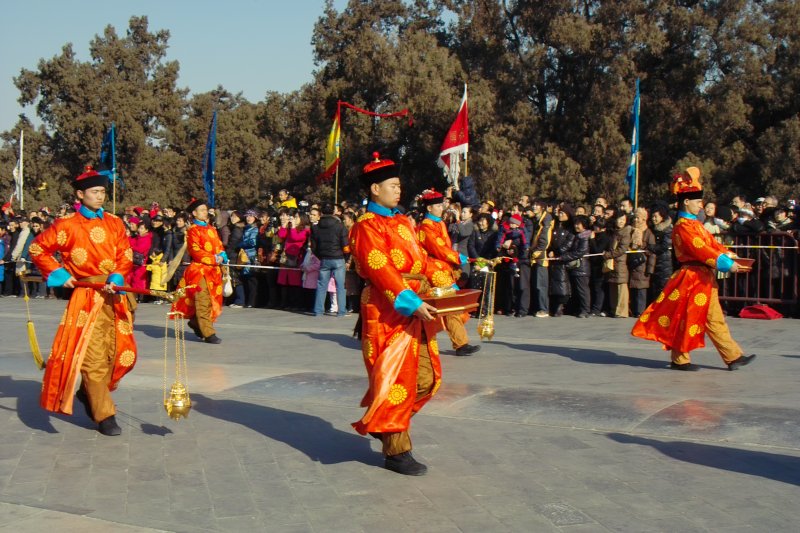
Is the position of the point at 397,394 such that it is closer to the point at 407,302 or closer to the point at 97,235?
the point at 407,302

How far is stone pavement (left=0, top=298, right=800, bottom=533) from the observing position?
506 cm

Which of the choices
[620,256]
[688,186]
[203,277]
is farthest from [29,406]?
[620,256]

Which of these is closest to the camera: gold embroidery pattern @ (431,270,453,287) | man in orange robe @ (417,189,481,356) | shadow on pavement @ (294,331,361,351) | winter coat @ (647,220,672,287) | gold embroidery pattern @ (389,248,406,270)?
gold embroidery pattern @ (389,248,406,270)

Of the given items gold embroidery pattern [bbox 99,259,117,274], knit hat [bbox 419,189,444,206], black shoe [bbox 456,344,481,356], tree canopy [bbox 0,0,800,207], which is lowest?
black shoe [bbox 456,344,481,356]

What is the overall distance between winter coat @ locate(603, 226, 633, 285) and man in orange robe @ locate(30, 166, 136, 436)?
869 centimetres

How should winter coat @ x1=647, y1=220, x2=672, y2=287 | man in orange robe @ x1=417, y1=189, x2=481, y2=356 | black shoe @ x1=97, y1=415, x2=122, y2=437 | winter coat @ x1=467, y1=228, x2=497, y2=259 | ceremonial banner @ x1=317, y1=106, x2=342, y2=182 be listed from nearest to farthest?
black shoe @ x1=97, y1=415, x2=122, y2=437 < man in orange robe @ x1=417, y1=189, x2=481, y2=356 < winter coat @ x1=647, y1=220, x2=672, y2=287 < winter coat @ x1=467, y1=228, x2=497, y2=259 < ceremonial banner @ x1=317, y1=106, x2=342, y2=182

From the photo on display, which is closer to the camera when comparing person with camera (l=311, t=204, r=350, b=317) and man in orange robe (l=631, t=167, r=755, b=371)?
man in orange robe (l=631, t=167, r=755, b=371)

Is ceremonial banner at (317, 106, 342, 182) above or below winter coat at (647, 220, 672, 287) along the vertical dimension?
above

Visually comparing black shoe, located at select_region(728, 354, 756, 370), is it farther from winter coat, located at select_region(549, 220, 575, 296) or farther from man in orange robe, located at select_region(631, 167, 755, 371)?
winter coat, located at select_region(549, 220, 575, 296)

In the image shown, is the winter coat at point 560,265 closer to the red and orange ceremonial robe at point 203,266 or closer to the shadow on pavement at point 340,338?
the shadow on pavement at point 340,338

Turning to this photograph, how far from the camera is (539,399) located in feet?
26.2

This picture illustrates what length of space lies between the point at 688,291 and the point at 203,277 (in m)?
5.99

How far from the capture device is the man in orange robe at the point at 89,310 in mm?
6906

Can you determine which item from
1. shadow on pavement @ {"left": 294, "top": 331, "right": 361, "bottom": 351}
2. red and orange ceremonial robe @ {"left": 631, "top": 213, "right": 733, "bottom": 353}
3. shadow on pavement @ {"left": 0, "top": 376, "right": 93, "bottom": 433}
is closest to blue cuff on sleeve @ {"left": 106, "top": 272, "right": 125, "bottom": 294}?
shadow on pavement @ {"left": 0, "top": 376, "right": 93, "bottom": 433}
